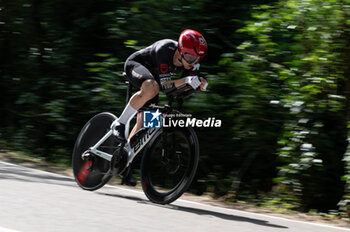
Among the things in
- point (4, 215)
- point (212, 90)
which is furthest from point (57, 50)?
point (4, 215)

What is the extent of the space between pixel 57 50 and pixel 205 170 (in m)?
4.33

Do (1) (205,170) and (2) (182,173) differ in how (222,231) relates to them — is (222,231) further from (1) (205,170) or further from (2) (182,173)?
(1) (205,170)

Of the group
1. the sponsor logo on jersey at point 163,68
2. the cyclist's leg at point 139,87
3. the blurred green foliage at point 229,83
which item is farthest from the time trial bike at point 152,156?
the blurred green foliage at point 229,83

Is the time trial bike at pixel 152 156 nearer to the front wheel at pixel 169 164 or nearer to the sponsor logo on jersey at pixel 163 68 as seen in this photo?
the front wheel at pixel 169 164

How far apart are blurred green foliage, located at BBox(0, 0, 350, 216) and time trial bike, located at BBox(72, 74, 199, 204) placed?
1971 mm

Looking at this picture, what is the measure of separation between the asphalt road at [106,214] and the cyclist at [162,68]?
0.56 meters

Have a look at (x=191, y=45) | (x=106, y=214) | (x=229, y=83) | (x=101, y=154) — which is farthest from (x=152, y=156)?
(x=229, y=83)

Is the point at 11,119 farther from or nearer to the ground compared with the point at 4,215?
nearer to the ground

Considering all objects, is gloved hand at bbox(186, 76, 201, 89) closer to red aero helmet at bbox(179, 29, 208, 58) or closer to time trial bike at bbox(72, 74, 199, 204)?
time trial bike at bbox(72, 74, 199, 204)

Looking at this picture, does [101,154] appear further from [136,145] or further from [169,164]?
[169,164]

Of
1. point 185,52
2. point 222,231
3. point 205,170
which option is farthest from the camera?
point 205,170

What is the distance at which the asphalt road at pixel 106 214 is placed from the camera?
16.1 feet

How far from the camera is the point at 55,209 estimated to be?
541cm

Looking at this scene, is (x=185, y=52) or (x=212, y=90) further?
(x=212, y=90)
